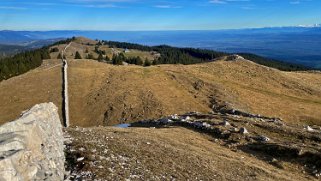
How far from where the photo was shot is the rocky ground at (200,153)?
20.6 m

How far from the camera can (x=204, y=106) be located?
235ft

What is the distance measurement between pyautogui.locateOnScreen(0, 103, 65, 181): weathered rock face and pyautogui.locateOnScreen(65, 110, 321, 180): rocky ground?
171 cm

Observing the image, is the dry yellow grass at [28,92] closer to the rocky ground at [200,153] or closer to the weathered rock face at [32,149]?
the rocky ground at [200,153]

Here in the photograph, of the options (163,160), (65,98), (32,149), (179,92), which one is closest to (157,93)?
(179,92)

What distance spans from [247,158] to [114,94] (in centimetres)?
4976

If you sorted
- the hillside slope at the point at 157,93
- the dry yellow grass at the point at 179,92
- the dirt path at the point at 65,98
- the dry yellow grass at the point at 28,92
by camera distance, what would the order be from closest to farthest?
the dirt path at the point at 65,98 → the dry yellow grass at the point at 179,92 → the hillside slope at the point at 157,93 → the dry yellow grass at the point at 28,92

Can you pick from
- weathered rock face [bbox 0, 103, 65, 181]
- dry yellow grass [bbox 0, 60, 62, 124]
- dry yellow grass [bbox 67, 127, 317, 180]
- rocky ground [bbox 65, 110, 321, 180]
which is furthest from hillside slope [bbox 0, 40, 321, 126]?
weathered rock face [bbox 0, 103, 65, 181]

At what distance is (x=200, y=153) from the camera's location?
86.7 ft

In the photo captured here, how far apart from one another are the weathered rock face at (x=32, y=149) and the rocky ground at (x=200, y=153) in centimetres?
171

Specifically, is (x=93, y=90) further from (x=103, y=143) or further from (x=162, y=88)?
(x=103, y=143)

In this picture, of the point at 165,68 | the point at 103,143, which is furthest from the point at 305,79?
the point at 103,143

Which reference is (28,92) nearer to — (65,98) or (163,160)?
(65,98)

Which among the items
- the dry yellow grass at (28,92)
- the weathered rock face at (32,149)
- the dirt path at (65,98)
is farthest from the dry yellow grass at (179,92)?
the weathered rock face at (32,149)

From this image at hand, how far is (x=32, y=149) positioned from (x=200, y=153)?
13.6 meters
